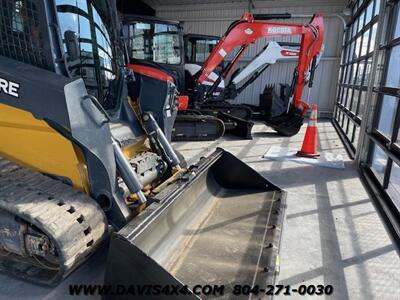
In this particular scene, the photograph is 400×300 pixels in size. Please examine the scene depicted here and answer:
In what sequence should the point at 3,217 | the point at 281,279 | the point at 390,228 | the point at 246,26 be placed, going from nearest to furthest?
the point at 3,217 < the point at 281,279 < the point at 390,228 < the point at 246,26

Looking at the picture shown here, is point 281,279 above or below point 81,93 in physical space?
below

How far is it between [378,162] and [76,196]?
14.5 feet

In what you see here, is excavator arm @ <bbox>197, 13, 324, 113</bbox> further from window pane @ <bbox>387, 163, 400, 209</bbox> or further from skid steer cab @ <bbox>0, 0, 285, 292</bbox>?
skid steer cab @ <bbox>0, 0, 285, 292</bbox>

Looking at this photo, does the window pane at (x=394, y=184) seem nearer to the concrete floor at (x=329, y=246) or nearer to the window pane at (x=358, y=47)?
the concrete floor at (x=329, y=246)

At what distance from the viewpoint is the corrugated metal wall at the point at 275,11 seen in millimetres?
12000

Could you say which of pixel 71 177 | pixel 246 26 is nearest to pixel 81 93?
pixel 71 177

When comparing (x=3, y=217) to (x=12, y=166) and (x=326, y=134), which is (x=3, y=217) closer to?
(x=12, y=166)

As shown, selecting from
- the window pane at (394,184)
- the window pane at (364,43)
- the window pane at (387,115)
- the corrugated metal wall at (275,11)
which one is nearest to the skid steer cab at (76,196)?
the window pane at (394,184)

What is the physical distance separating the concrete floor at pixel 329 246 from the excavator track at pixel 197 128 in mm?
2349

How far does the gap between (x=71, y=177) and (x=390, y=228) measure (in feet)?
9.94

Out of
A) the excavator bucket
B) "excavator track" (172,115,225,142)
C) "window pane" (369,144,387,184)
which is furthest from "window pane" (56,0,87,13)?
"excavator track" (172,115,225,142)

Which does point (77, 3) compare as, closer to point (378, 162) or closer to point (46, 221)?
point (46, 221)

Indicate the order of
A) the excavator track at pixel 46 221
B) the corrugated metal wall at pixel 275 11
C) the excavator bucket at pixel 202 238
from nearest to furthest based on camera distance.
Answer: the excavator bucket at pixel 202 238
the excavator track at pixel 46 221
the corrugated metal wall at pixel 275 11

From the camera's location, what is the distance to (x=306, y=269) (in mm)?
2479
